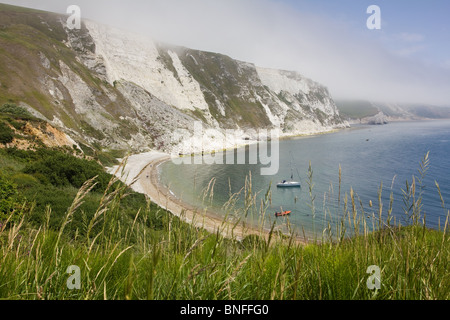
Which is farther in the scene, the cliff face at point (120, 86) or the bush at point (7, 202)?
the cliff face at point (120, 86)

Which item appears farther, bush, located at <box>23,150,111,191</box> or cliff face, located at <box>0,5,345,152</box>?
cliff face, located at <box>0,5,345,152</box>

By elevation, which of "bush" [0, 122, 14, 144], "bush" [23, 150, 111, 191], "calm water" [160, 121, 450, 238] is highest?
"bush" [0, 122, 14, 144]

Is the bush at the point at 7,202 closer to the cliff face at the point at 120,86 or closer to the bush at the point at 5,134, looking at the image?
the cliff face at the point at 120,86

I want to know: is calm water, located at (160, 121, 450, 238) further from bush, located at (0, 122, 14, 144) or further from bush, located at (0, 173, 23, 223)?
bush, located at (0, 173, 23, 223)

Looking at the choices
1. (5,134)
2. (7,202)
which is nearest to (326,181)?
(5,134)

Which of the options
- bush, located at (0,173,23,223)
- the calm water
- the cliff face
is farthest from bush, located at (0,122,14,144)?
the calm water

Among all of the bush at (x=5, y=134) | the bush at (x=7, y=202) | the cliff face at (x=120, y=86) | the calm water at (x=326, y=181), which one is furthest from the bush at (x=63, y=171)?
the calm water at (x=326, y=181)

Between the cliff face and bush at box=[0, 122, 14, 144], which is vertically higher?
the cliff face

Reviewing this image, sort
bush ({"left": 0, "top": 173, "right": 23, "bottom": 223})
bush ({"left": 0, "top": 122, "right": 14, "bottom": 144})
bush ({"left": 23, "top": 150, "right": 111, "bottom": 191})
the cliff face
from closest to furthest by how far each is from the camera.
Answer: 1. bush ({"left": 0, "top": 173, "right": 23, "bottom": 223})
2. bush ({"left": 23, "top": 150, "right": 111, "bottom": 191})
3. bush ({"left": 0, "top": 122, "right": 14, "bottom": 144})
4. the cliff face

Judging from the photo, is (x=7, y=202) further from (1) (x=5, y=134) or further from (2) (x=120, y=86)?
(2) (x=120, y=86)
